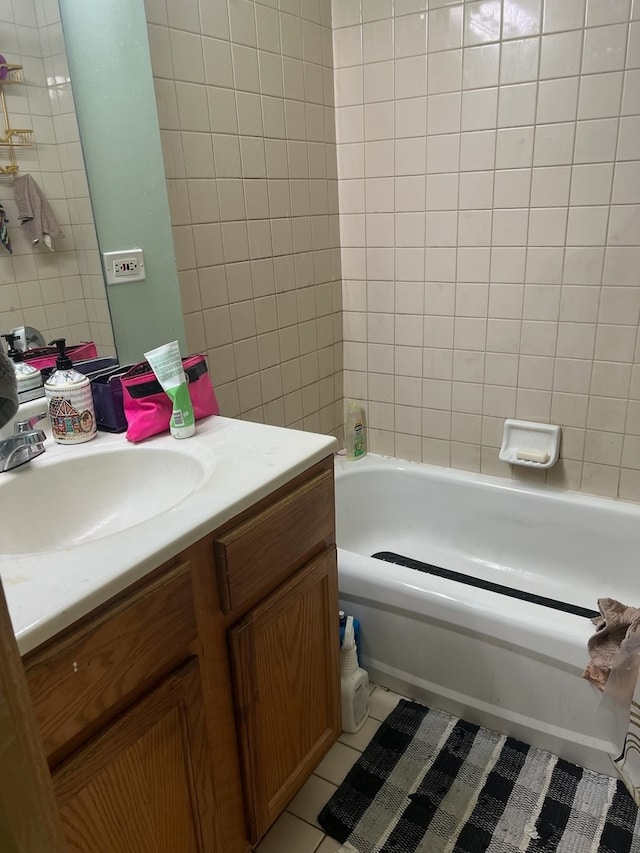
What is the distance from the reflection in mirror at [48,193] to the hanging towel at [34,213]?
13 millimetres

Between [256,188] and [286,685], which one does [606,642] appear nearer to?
[286,685]

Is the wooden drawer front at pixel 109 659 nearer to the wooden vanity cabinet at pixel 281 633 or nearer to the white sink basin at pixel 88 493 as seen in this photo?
the wooden vanity cabinet at pixel 281 633

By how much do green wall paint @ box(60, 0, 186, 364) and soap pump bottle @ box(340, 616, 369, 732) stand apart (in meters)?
0.86

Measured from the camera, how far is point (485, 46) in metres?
1.76

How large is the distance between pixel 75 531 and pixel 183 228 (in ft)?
2.62

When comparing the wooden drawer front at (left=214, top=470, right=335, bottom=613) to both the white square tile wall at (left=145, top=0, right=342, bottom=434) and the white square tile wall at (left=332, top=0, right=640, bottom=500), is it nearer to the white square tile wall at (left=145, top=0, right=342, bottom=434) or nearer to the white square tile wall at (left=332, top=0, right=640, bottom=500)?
the white square tile wall at (left=145, top=0, right=342, bottom=434)

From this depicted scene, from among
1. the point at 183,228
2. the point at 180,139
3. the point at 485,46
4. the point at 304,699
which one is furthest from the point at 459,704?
the point at 485,46

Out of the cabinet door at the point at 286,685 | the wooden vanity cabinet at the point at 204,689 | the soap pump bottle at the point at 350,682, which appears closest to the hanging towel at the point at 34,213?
the wooden vanity cabinet at the point at 204,689

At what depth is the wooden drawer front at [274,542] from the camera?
1.02 m

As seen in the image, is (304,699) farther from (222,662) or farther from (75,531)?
(75,531)

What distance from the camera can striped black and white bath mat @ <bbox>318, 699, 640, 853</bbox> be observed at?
133 centimetres

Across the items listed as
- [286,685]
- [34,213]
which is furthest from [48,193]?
[286,685]

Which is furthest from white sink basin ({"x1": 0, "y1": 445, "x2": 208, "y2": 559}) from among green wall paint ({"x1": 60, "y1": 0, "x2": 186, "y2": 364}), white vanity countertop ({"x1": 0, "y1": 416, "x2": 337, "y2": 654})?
green wall paint ({"x1": 60, "y1": 0, "x2": 186, "y2": 364})

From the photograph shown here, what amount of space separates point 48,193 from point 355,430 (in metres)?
1.33
